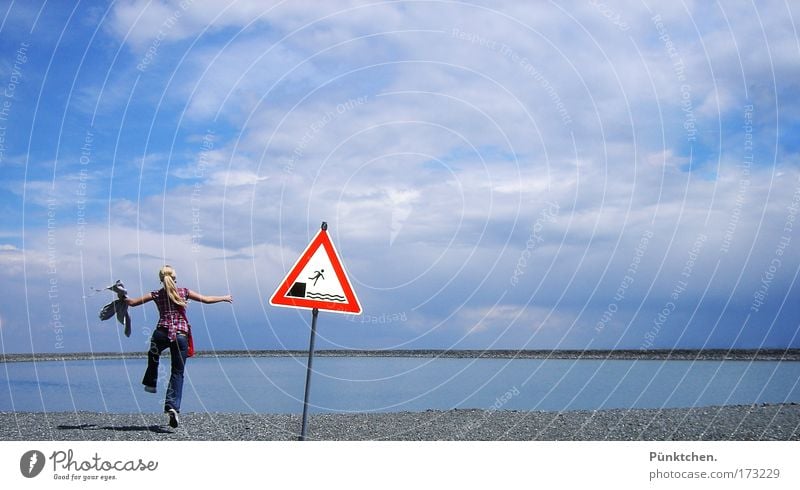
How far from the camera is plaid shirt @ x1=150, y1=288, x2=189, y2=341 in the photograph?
14.3 meters

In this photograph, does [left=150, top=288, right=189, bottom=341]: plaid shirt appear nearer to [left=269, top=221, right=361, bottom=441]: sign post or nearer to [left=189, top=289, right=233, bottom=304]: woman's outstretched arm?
[left=189, top=289, right=233, bottom=304]: woman's outstretched arm

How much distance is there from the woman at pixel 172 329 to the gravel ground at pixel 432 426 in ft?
2.32

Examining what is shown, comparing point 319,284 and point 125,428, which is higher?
point 319,284

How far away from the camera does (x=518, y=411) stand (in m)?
18.4

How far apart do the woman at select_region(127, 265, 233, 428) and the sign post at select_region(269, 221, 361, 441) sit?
335 centimetres

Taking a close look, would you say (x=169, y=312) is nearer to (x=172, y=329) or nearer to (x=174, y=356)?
(x=172, y=329)

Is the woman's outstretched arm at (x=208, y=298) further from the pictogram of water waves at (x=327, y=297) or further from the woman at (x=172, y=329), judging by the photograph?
the pictogram of water waves at (x=327, y=297)

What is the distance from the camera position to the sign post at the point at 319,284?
446 inches

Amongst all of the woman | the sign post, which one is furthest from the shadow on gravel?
the sign post

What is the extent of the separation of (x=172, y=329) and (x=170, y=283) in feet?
2.89

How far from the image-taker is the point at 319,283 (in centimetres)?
1140

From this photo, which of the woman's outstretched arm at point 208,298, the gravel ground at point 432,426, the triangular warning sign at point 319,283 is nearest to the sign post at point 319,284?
the triangular warning sign at point 319,283

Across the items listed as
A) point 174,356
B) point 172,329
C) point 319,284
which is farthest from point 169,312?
point 319,284
